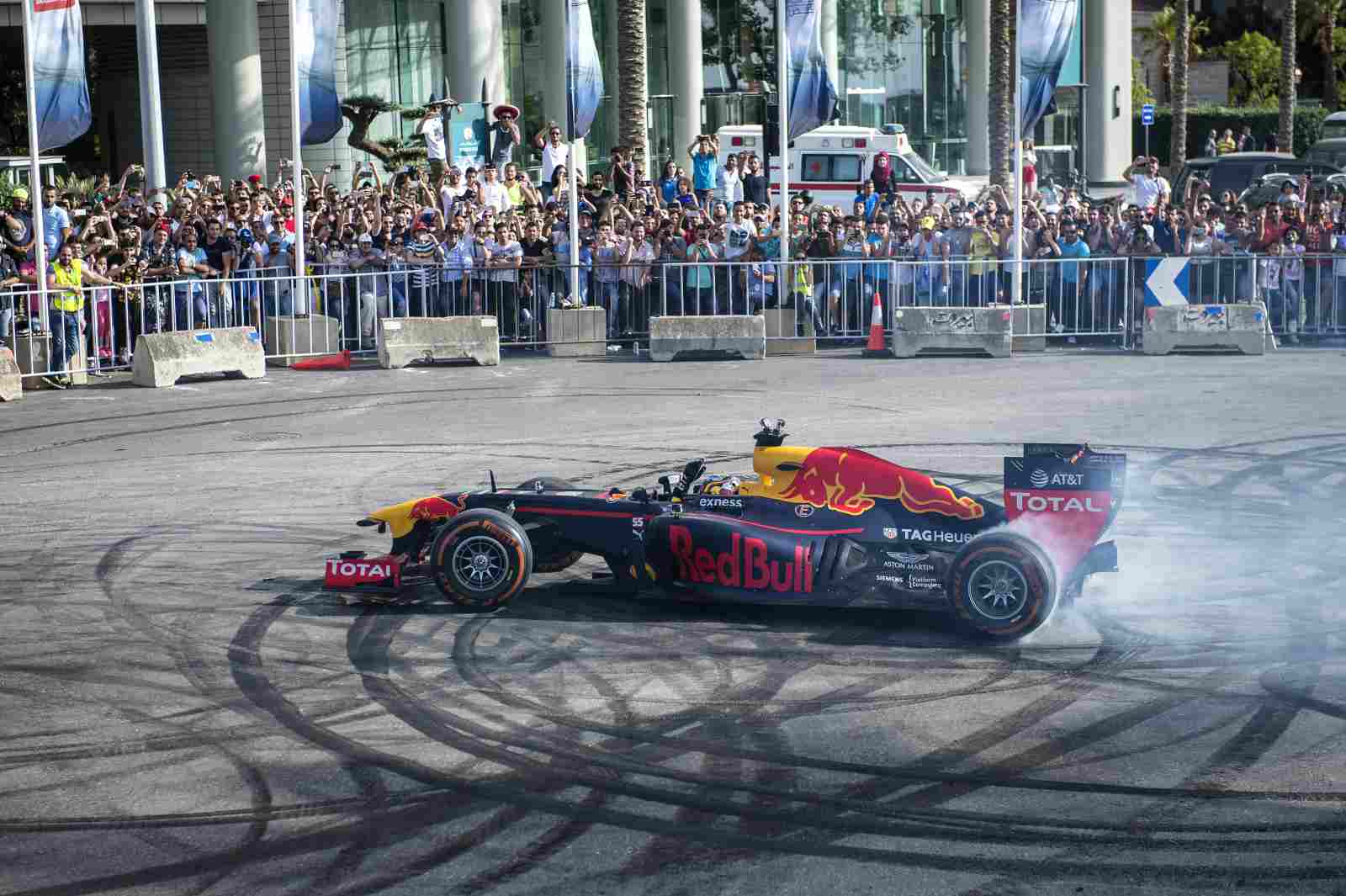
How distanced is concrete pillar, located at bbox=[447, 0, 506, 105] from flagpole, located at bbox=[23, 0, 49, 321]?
50.7 ft

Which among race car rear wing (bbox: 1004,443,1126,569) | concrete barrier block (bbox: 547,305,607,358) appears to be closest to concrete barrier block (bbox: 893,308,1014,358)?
concrete barrier block (bbox: 547,305,607,358)

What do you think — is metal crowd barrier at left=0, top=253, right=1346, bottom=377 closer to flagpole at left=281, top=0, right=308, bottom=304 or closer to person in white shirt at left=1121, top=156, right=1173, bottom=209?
flagpole at left=281, top=0, right=308, bottom=304

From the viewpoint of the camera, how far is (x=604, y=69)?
45375 millimetres

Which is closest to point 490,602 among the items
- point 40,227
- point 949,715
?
point 949,715

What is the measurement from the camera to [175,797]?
7.64 metres

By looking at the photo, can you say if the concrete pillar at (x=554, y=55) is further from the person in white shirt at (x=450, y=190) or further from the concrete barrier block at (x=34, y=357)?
the concrete barrier block at (x=34, y=357)

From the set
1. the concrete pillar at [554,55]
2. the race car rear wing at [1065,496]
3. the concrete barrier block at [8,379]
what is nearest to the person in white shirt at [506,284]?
the concrete barrier block at [8,379]

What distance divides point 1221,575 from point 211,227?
15681mm

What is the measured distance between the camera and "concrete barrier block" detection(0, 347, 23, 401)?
20.0 meters

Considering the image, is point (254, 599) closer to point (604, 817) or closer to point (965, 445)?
point (604, 817)

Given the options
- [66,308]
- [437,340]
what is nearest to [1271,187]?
[437,340]

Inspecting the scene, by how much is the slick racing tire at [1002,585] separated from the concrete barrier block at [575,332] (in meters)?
14.3

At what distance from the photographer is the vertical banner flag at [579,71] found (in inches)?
963

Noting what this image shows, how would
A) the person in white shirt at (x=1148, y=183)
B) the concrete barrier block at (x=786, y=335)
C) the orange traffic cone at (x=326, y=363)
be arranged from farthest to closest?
the person in white shirt at (x=1148, y=183) → the concrete barrier block at (x=786, y=335) → the orange traffic cone at (x=326, y=363)
